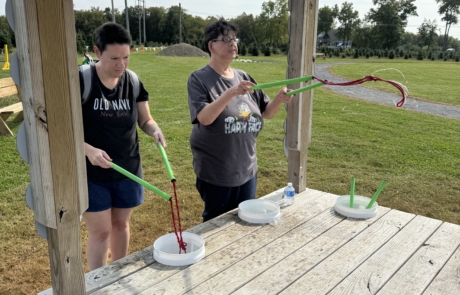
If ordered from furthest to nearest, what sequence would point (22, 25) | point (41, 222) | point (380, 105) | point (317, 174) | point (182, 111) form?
1. point (380, 105)
2. point (182, 111)
3. point (317, 174)
4. point (41, 222)
5. point (22, 25)

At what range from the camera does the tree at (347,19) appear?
6544 centimetres

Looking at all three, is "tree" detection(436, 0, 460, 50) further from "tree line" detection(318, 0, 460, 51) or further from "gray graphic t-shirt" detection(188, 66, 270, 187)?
"gray graphic t-shirt" detection(188, 66, 270, 187)

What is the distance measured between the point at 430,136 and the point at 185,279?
23.1ft

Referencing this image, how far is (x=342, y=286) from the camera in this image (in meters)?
1.87

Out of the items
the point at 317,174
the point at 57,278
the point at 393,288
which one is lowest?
the point at 317,174

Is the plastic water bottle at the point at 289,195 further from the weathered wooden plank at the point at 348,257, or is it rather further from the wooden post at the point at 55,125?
the wooden post at the point at 55,125

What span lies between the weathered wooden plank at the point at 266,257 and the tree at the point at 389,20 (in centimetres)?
6155

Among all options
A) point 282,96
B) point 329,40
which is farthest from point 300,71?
point 329,40

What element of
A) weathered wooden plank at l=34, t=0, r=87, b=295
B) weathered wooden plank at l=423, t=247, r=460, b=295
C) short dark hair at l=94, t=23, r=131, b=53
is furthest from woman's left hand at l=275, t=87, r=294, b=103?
weathered wooden plank at l=34, t=0, r=87, b=295

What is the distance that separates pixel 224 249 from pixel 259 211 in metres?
0.59

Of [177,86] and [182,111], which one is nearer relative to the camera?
[182,111]

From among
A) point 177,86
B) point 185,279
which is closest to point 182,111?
point 177,86

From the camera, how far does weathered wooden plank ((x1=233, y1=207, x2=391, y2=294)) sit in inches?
72.9

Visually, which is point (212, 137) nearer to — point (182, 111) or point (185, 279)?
point (185, 279)
